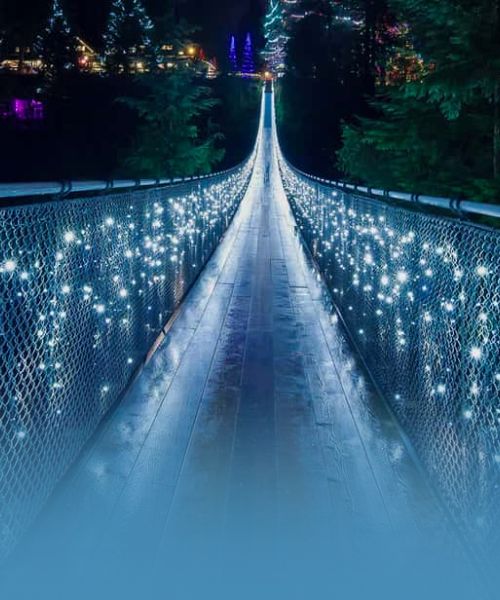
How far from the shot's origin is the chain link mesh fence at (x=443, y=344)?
2.51m

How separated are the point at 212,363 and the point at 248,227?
12.1 metres

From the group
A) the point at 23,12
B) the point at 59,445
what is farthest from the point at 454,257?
the point at 23,12

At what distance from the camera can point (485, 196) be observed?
694cm

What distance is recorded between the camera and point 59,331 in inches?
117

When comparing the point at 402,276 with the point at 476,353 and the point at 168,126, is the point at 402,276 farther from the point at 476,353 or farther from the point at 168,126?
the point at 168,126

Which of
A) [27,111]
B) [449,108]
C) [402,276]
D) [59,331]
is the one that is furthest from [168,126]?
[27,111]

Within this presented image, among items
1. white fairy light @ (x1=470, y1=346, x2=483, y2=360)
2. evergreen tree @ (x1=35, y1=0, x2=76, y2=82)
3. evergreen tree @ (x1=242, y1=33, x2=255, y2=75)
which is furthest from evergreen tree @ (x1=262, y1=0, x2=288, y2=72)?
white fairy light @ (x1=470, y1=346, x2=483, y2=360)

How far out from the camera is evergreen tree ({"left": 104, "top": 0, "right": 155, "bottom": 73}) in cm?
3790

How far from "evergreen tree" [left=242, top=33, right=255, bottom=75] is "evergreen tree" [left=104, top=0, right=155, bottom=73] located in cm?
6910

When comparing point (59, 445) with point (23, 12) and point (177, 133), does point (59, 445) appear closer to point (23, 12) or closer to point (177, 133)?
point (177, 133)

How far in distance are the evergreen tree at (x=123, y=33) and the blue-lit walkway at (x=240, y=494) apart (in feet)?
109

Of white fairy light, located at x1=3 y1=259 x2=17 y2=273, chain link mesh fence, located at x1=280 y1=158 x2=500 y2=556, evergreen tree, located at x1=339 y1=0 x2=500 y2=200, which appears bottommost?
chain link mesh fence, located at x1=280 y1=158 x2=500 y2=556

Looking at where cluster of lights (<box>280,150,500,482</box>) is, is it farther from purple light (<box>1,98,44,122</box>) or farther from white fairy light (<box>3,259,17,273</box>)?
purple light (<box>1,98,44,122</box>)

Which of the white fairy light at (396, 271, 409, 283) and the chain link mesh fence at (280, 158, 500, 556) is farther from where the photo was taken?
the white fairy light at (396, 271, 409, 283)
